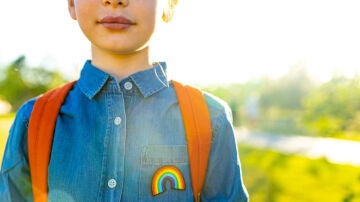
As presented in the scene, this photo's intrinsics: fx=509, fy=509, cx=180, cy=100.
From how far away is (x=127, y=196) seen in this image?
70.2 inches

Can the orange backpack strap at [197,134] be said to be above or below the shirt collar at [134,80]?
below

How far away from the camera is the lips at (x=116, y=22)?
1.74 m

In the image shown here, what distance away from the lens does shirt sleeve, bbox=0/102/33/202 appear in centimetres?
184

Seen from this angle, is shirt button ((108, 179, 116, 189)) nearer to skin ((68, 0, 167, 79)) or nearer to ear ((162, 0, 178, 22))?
skin ((68, 0, 167, 79))

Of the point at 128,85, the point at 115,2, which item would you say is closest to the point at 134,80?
the point at 128,85

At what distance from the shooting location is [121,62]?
188cm

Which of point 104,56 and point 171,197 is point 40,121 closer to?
point 104,56

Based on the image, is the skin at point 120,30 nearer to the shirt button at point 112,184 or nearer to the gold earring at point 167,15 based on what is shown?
the gold earring at point 167,15

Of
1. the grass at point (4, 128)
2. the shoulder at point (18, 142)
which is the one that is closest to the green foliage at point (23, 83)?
the grass at point (4, 128)

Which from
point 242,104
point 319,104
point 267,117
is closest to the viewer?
point 319,104

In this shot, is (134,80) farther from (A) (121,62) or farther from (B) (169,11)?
(B) (169,11)

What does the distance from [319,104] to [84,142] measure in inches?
223

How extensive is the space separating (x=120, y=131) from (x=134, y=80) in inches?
7.8

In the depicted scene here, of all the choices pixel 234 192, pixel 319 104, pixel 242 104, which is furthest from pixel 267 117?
pixel 234 192
